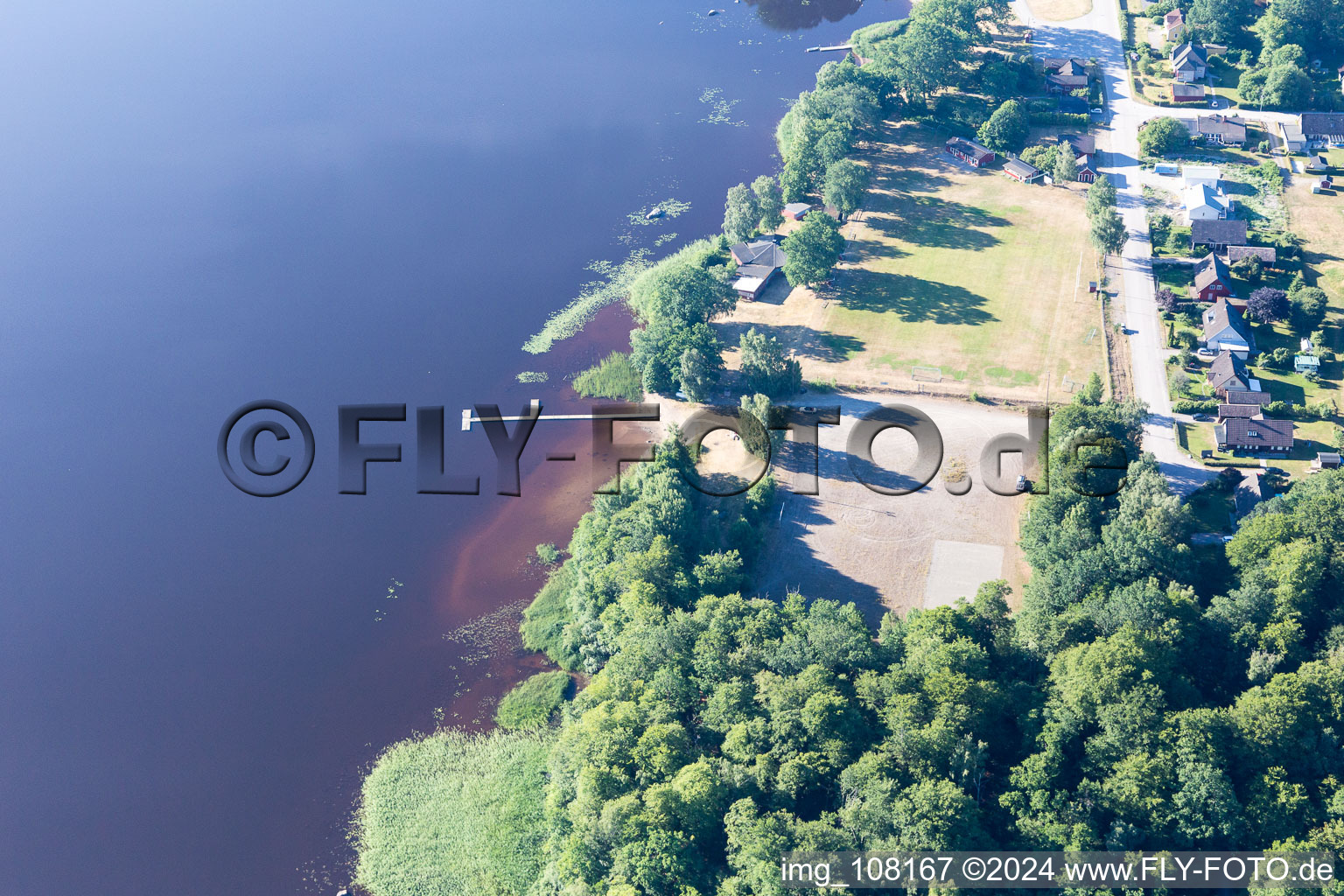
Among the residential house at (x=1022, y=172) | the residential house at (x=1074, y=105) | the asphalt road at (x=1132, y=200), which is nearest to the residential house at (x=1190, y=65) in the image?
the asphalt road at (x=1132, y=200)

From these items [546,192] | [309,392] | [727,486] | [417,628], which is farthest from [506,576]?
[546,192]

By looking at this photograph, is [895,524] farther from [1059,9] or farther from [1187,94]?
[1059,9]

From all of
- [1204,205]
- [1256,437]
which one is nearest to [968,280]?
[1204,205]

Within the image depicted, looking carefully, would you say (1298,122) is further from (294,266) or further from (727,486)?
(294,266)

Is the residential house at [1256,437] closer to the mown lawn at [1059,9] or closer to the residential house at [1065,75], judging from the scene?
the residential house at [1065,75]

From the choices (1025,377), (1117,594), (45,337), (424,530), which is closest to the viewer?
(1117,594)

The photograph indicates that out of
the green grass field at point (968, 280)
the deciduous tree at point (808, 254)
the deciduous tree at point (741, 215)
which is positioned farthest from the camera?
the deciduous tree at point (741, 215)

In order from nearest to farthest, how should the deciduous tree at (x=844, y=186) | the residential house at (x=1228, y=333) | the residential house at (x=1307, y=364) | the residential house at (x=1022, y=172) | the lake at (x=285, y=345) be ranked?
the lake at (x=285, y=345)
the residential house at (x=1307, y=364)
the residential house at (x=1228, y=333)
the deciduous tree at (x=844, y=186)
the residential house at (x=1022, y=172)
